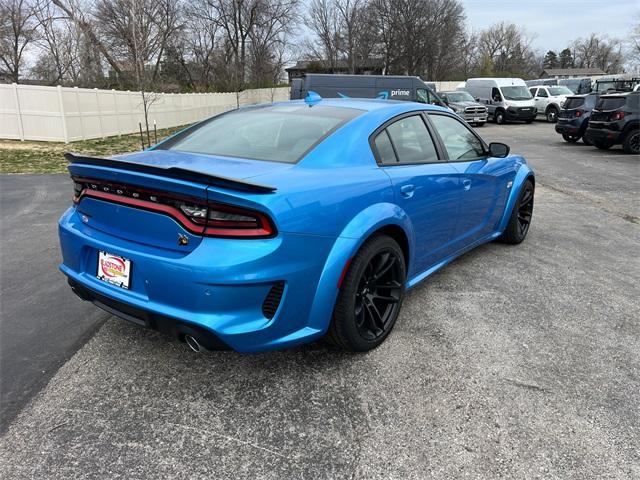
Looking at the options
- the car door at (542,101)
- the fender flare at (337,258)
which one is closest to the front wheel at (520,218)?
the fender flare at (337,258)

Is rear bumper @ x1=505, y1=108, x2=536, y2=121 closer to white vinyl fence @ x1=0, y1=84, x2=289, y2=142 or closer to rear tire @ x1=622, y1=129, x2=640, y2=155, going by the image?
rear tire @ x1=622, y1=129, x2=640, y2=155

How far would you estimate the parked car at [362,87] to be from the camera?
16.7 m

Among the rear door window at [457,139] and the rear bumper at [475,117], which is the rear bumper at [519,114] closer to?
the rear bumper at [475,117]

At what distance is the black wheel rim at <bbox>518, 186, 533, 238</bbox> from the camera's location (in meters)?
5.34

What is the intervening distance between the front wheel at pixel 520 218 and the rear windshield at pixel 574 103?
13337mm

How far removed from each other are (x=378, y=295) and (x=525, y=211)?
10.5 feet

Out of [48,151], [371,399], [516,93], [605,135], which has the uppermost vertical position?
[516,93]

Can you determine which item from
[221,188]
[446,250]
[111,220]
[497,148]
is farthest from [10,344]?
[497,148]

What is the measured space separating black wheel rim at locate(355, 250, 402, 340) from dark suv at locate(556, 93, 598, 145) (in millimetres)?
15459

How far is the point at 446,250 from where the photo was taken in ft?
12.6

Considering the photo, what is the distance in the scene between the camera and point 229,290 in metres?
2.20

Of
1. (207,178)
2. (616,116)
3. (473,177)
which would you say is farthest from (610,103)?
(207,178)

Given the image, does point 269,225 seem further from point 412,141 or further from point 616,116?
point 616,116

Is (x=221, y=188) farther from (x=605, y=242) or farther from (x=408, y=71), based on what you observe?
(x=408, y=71)
